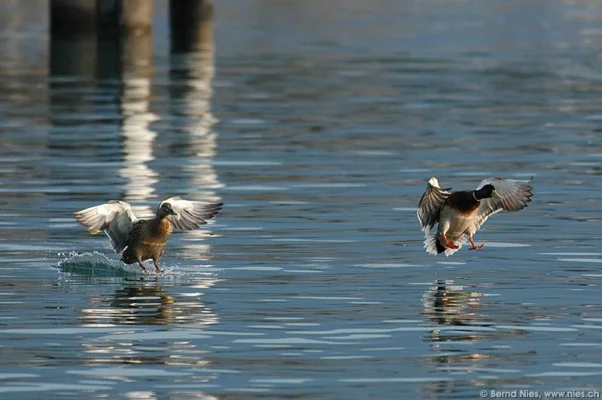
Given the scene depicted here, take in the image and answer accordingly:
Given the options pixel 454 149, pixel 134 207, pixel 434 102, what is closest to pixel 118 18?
pixel 434 102

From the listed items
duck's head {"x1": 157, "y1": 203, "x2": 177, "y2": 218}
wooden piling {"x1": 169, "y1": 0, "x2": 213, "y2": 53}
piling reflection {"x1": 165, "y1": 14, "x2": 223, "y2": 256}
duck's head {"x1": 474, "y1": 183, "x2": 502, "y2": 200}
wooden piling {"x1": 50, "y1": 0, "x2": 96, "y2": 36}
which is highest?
duck's head {"x1": 474, "y1": 183, "x2": 502, "y2": 200}

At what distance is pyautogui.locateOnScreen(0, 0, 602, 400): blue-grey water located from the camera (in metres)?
13.2

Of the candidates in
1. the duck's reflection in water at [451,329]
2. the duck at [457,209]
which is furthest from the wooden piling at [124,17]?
the duck's reflection in water at [451,329]

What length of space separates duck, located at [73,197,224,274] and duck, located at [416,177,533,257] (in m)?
2.13

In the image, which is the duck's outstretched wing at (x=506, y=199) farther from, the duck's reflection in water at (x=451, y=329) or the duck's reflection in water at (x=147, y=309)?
the duck's reflection in water at (x=147, y=309)

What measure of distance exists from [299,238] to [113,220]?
2.47 meters

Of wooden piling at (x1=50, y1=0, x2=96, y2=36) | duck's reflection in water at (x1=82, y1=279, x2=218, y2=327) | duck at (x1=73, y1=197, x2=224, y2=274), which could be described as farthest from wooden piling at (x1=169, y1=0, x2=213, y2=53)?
duck's reflection in water at (x1=82, y1=279, x2=218, y2=327)

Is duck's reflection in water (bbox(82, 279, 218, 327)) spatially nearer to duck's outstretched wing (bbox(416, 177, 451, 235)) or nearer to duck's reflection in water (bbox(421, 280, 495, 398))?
duck's reflection in water (bbox(421, 280, 495, 398))

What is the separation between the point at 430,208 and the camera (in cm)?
1859

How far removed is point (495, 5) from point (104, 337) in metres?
91.5

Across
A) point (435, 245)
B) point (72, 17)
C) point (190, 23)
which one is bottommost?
point (190, 23)

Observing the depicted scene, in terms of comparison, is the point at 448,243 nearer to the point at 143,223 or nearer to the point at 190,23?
the point at 143,223

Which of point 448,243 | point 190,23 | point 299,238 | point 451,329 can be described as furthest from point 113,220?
point 190,23

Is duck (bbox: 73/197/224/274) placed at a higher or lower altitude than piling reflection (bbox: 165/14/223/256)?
higher
